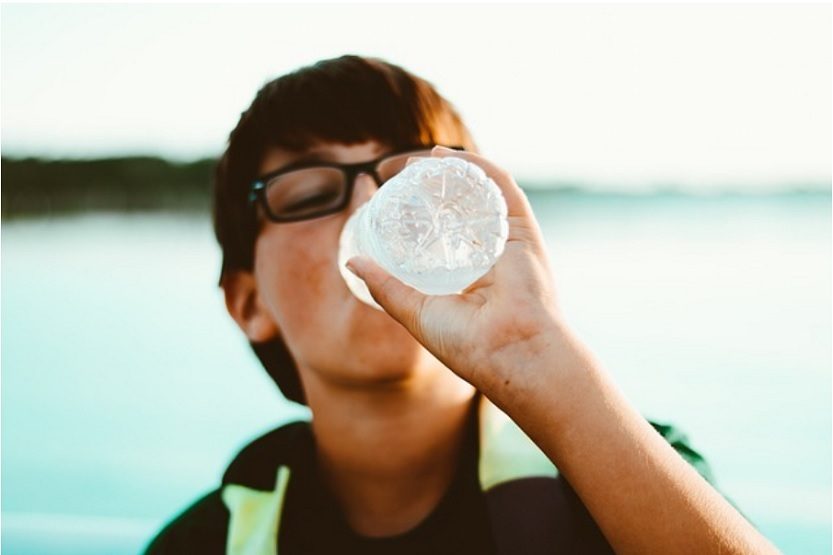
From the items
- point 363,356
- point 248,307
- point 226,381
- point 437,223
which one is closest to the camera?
point 437,223

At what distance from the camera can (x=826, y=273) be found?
7703 mm

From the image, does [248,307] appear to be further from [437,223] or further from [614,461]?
[614,461]

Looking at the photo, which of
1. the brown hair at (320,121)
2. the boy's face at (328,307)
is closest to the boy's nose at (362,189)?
the boy's face at (328,307)

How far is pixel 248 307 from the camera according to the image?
6.44ft

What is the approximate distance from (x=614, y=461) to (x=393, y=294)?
0.41 metres

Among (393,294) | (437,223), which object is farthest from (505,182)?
(393,294)

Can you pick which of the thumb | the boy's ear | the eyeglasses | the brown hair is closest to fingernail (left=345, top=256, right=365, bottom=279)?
the thumb

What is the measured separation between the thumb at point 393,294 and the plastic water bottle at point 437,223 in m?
0.04

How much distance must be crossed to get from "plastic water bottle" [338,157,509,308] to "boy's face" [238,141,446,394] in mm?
236

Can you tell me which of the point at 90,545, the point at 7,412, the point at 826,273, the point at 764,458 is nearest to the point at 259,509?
the point at 90,545

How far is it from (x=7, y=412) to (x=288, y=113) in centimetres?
400

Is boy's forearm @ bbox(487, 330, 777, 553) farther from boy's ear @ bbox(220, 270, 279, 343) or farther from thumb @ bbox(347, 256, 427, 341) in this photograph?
boy's ear @ bbox(220, 270, 279, 343)

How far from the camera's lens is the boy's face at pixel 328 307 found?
154 cm

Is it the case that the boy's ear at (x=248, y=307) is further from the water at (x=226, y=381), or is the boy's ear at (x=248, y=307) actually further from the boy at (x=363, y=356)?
the water at (x=226, y=381)
